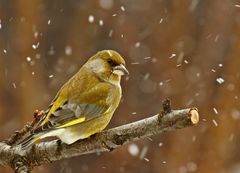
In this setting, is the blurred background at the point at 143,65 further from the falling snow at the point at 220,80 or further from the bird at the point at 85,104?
the bird at the point at 85,104

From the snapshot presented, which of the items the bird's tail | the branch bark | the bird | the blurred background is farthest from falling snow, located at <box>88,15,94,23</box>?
the bird's tail

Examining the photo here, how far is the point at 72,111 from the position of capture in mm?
3467

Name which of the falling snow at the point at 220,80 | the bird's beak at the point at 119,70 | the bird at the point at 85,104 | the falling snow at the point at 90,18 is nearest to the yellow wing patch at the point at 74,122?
the bird at the point at 85,104

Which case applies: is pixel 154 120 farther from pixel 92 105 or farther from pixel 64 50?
pixel 64 50

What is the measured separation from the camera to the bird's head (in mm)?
3670

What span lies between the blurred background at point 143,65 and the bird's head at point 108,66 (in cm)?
462

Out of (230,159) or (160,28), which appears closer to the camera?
(230,159)

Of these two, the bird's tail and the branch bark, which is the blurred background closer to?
the branch bark

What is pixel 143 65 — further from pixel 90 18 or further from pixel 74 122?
pixel 74 122

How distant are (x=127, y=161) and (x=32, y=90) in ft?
4.36

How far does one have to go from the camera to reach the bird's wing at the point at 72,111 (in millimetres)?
3367

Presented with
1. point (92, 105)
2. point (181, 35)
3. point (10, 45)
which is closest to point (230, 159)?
point (181, 35)

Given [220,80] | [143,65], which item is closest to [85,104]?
[220,80]

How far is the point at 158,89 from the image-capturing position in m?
8.90
